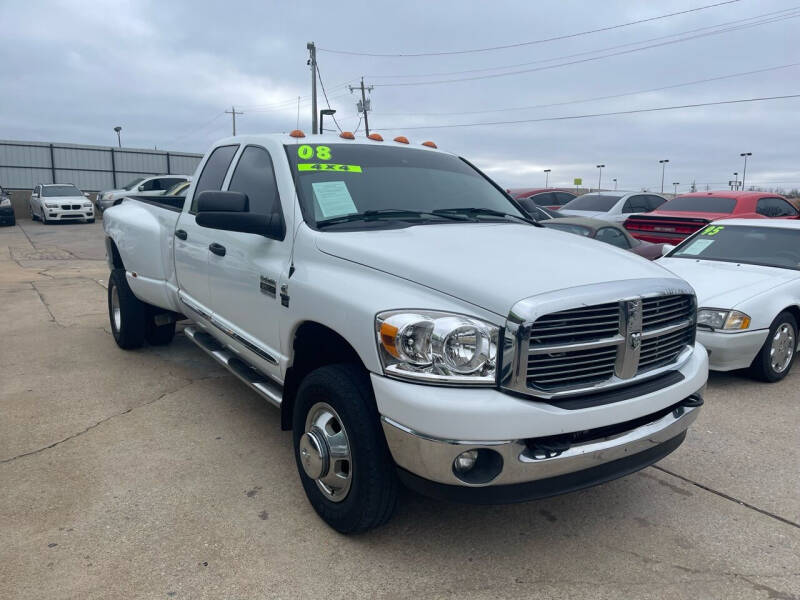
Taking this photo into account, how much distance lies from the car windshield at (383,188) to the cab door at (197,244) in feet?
3.25

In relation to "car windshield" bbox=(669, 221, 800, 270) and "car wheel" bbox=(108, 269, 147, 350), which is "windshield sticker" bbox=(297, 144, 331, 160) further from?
"car windshield" bbox=(669, 221, 800, 270)

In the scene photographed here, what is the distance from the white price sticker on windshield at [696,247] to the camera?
22.4 feet

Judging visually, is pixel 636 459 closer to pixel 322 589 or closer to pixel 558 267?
pixel 558 267

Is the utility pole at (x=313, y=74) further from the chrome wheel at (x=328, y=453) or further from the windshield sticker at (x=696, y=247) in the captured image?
the chrome wheel at (x=328, y=453)

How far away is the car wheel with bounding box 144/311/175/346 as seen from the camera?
6.23 m

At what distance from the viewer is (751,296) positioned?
544 cm

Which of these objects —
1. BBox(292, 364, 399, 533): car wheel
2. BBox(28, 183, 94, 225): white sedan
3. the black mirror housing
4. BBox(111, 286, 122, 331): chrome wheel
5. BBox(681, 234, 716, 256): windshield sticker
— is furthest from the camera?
BBox(28, 183, 94, 225): white sedan

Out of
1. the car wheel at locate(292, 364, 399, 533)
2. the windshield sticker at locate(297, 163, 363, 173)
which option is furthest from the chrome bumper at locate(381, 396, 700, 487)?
the windshield sticker at locate(297, 163, 363, 173)

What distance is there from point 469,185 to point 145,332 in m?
3.72

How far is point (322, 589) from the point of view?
2.66m

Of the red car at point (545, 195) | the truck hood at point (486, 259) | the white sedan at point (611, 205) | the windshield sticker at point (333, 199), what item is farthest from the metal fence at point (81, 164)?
the truck hood at point (486, 259)

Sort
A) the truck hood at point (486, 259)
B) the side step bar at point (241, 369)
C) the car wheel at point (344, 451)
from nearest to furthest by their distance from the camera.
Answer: the truck hood at point (486, 259)
the car wheel at point (344, 451)
the side step bar at point (241, 369)

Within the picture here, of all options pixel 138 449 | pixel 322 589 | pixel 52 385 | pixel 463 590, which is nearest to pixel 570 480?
pixel 463 590

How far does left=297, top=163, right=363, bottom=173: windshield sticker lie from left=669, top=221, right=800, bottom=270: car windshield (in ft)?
14.8
